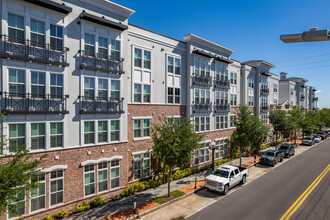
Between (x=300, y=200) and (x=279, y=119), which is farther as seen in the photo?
(x=279, y=119)

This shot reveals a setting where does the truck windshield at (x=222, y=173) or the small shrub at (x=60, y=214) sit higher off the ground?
the truck windshield at (x=222, y=173)

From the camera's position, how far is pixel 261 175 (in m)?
23.0

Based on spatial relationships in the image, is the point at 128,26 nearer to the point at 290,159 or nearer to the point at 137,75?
the point at 137,75

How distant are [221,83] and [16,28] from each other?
2368 centimetres

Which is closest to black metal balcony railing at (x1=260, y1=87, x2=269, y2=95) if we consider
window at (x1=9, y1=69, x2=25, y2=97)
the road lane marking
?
the road lane marking

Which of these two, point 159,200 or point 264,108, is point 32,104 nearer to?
point 159,200

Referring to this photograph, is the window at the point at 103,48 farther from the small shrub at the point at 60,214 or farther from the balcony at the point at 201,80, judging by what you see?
the small shrub at the point at 60,214

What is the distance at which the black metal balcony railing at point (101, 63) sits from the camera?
15.2m

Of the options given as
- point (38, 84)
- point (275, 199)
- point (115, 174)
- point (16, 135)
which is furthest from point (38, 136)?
point (275, 199)

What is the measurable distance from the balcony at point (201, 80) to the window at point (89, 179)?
14.9 meters

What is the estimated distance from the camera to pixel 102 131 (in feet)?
53.6

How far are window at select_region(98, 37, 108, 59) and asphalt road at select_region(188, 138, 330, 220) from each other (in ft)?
46.0

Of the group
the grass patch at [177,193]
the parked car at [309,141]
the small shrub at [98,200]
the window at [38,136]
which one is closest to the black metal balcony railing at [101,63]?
the window at [38,136]

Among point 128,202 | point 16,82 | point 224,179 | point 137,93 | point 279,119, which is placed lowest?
point 128,202
